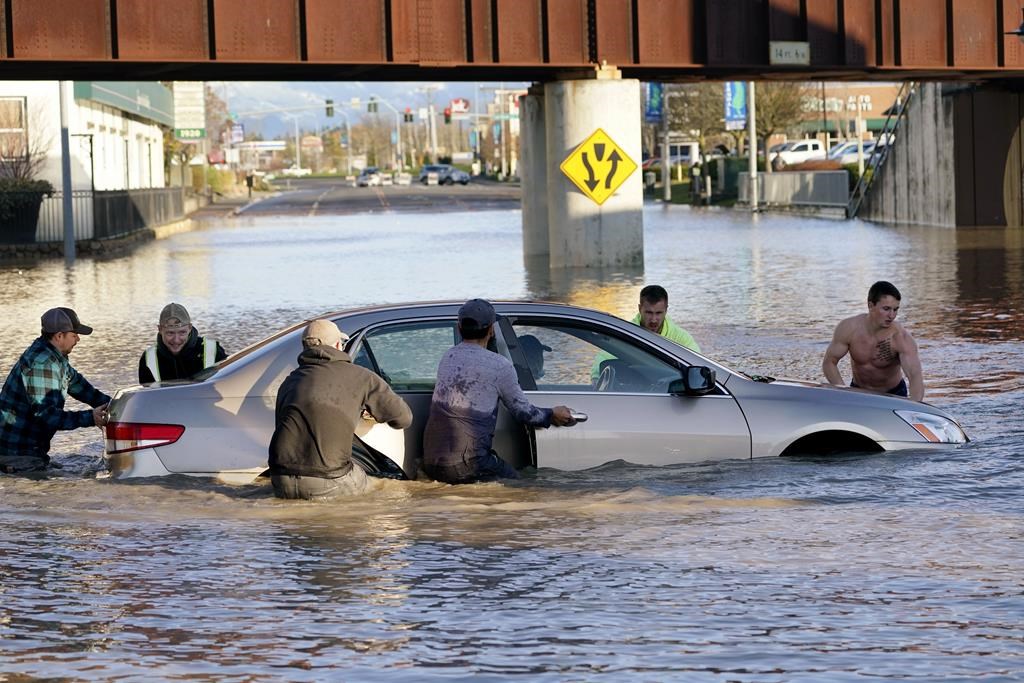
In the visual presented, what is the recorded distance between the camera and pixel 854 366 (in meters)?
11.9

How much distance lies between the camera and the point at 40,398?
1074 cm

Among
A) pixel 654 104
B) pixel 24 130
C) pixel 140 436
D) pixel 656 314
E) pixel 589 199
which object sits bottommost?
pixel 140 436

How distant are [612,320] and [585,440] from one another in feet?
2.45

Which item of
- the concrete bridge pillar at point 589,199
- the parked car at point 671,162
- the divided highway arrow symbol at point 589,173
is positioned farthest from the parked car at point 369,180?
the divided highway arrow symbol at point 589,173

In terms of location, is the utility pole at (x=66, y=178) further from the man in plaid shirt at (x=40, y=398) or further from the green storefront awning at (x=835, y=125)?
the green storefront awning at (x=835, y=125)

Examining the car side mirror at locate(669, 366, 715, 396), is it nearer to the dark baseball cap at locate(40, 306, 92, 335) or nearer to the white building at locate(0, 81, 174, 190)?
the dark baseball cap at locate(40, 306, 92, 335)

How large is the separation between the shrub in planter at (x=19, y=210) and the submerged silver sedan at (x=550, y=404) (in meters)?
37.7

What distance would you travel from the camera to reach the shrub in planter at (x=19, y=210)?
45438 mm

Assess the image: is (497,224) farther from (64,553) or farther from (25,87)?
(64,553)

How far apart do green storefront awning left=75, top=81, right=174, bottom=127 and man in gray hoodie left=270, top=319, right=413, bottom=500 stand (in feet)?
162

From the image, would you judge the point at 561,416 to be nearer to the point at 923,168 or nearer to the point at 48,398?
the point at 48,398

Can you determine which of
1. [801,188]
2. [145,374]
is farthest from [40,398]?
[801,188]

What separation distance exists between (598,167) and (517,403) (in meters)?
21.1

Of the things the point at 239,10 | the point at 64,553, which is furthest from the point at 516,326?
the point at 239,10
